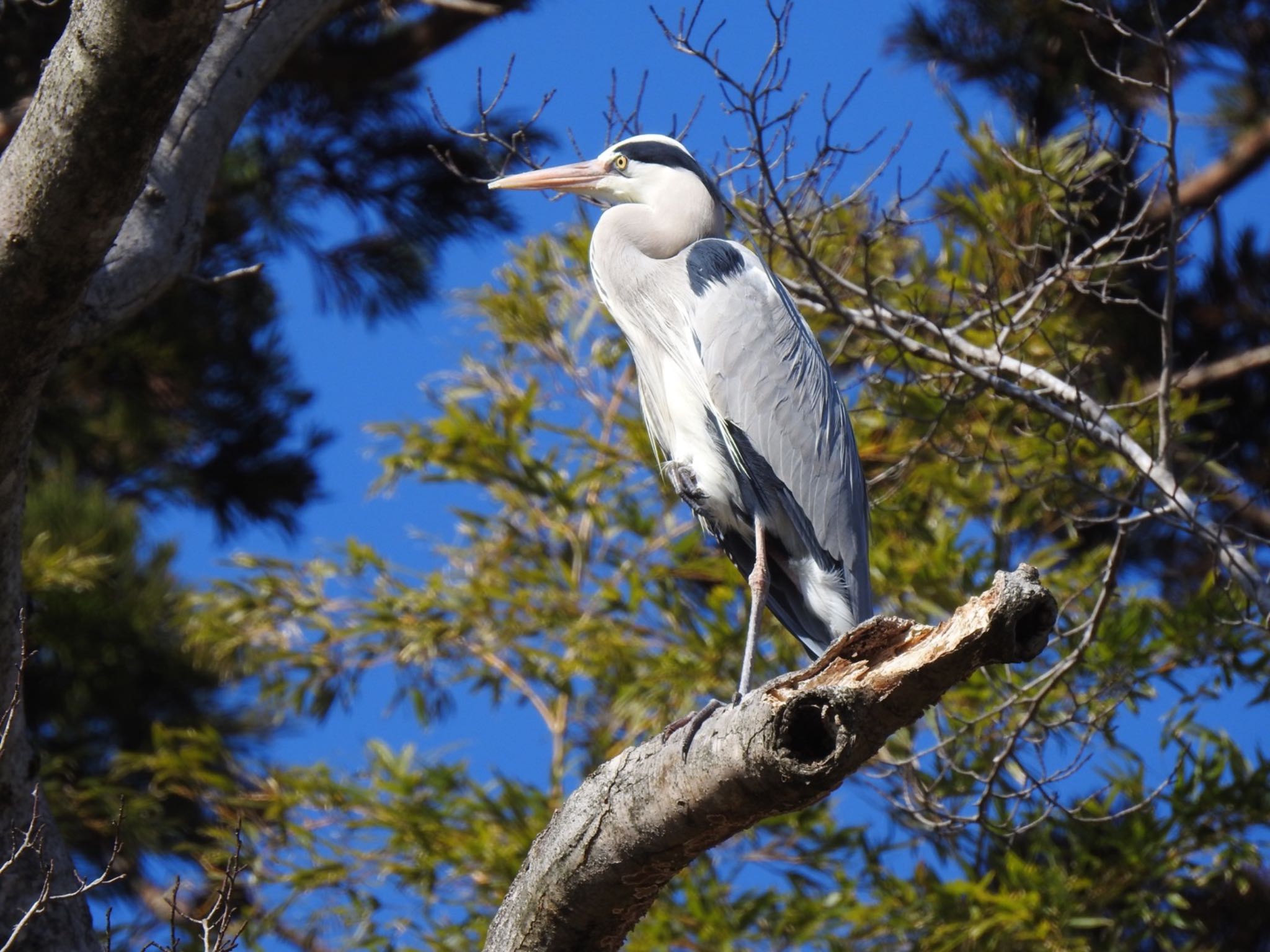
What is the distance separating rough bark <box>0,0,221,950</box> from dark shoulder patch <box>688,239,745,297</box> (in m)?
1.36

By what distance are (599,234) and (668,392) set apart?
419 mm

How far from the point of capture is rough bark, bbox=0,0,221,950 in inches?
68.4

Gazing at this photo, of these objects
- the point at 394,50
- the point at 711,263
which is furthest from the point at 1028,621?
the point at 394,50

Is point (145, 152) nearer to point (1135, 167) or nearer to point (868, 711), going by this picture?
point (868, 711)

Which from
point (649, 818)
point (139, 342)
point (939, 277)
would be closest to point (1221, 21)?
point (939, 277)

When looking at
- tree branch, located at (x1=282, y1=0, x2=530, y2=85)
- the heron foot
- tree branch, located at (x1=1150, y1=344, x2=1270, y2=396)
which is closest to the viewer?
the heron foot

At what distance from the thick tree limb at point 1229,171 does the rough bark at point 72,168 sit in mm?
4290

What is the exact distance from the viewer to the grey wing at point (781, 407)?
9.49 feet

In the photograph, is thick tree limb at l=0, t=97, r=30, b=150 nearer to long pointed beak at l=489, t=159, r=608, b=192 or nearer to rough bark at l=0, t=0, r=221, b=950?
long pointed beak at l=489, t=159, r=608, b=192

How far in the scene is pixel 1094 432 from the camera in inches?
118

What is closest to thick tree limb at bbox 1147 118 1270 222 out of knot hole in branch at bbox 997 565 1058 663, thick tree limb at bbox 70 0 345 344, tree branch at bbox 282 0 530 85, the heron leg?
tree branch at bbox 282 0 530 85

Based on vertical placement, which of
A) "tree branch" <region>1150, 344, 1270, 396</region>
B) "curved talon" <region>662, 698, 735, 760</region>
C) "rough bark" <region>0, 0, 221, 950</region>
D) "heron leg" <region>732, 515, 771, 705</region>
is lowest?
"curved talon" <region>662, 698, 735, 760</region>

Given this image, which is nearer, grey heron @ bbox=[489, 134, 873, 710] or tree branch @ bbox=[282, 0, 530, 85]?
grey heron @ bbox=[489, 134, 873, 710]

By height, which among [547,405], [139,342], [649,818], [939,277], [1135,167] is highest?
[1135,167]
